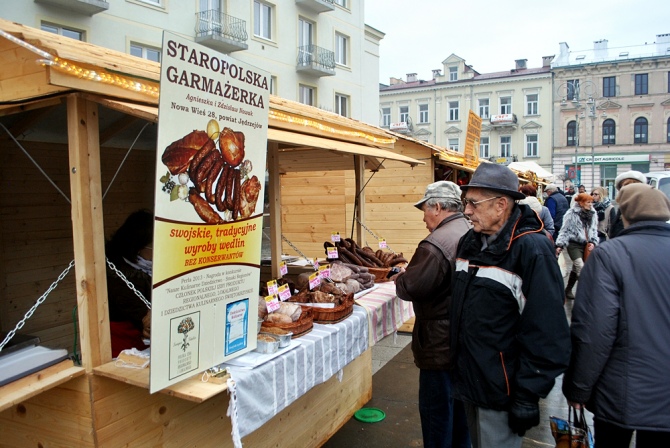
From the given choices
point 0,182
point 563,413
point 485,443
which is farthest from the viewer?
point 563,413

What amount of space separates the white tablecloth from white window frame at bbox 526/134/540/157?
43.7 metres

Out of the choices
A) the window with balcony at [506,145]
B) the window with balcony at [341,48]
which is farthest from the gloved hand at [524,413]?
the window with balcony at [506,145]

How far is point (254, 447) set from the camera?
2.96m

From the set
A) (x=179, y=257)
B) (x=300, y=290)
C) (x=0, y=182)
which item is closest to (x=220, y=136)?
(x=179, y=257)

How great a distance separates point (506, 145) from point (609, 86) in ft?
31.5

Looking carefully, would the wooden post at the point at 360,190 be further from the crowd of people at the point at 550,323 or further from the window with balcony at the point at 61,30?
the window with balcony at the point at 61,30

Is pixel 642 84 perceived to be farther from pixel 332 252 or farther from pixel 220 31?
pixel 332 252

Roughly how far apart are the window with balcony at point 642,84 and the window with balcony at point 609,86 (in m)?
1.70

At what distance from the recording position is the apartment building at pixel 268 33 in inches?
537

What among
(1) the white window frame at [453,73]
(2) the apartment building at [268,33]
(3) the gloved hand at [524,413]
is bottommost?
(3) the gloved hand at [524,413]

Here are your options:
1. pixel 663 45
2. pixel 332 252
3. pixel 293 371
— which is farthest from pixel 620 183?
pixel 663 45

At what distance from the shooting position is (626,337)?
7.33 feet

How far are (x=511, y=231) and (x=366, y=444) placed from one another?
2459mm

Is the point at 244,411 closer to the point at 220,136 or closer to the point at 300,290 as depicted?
the point at 220,136
